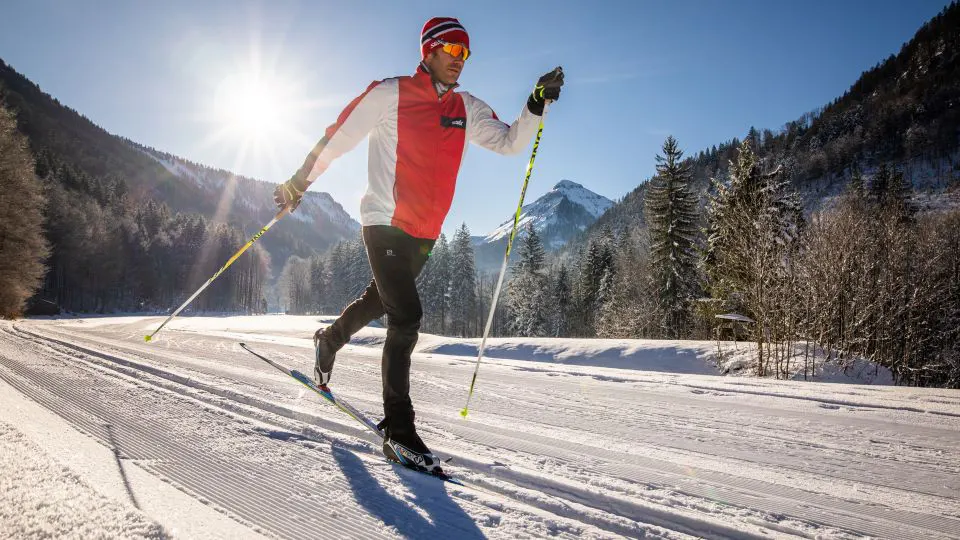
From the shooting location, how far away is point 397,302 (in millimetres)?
2221

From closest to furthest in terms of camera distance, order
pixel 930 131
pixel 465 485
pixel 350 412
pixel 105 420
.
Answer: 1. pixel 465 485
2. pixel 105 420
3. pixel 350 412
4. pixel 930 131

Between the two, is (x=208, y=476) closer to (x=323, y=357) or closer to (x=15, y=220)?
(x=323, y=357)

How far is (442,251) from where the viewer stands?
51.7 meters

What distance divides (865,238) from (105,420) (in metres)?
19.0

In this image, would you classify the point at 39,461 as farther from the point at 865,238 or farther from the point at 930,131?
the point at 930,131

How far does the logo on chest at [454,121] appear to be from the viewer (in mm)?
2496

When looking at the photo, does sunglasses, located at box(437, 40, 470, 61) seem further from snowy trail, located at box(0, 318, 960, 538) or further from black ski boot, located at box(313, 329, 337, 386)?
snowy trail, located at box(0, 318, 960, 538)

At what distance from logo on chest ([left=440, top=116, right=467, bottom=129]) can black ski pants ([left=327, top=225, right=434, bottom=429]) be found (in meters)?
0.69

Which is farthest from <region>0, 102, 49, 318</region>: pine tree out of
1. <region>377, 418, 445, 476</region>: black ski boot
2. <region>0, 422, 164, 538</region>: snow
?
<region>377, 418, 445, 476</region>: black ski boot

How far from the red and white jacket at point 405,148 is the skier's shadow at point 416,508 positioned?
1.23 meters

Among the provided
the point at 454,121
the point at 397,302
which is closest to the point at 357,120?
the point at 454,121

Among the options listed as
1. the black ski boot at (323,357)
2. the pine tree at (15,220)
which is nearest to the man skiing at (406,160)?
the black ski boot at (323,357)

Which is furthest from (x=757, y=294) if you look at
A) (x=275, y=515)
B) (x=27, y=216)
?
(x=27, y=216)

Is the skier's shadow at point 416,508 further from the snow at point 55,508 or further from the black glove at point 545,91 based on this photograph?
the black glove at point 545,91
